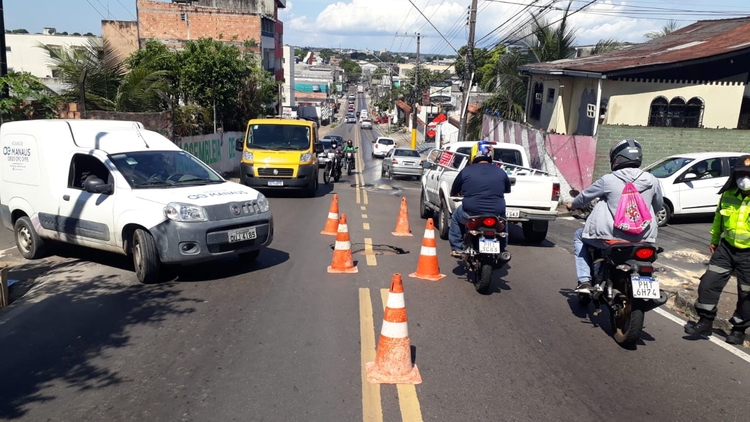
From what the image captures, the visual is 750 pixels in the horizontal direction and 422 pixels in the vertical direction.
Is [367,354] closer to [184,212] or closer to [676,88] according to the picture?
[184,212]

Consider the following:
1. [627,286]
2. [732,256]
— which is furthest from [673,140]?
[627,286]

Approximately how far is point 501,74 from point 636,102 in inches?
493

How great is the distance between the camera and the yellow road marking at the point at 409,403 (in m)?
4.45

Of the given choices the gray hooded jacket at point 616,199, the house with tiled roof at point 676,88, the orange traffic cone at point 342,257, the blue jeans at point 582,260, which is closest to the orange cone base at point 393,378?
the blue jeans at point 582,260

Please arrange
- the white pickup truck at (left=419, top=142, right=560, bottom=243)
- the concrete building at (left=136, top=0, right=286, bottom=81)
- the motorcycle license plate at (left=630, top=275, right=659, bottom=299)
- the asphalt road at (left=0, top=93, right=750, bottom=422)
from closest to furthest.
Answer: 1. the asphalt road at (left=0, top=93, right=750, bottom=422)
2. the motorcycle license plate at (left=630, top=275, right=659, bottom=299)
3. the white pickup truck at (left=419, top=142, right=560, bottom=243)
4. the concrete building at (left=136, top=0, right=286, bottom=81)

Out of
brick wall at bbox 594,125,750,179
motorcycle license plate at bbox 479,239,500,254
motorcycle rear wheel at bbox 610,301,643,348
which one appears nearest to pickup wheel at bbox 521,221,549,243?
motorcycle license plate at bbox 479,239,500,254

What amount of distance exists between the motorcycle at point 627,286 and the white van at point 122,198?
4522 mm

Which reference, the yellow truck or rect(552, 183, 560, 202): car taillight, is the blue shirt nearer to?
rect(552, 183, 560, 202): car taillight

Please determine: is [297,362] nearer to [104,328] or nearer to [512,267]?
[104,328]

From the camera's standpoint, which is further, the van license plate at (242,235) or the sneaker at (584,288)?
the van license plate at (242,235)

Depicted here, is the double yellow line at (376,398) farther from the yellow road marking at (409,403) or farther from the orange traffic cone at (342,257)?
the orange traffic cone at (342,257)

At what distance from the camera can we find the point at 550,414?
4.59 m

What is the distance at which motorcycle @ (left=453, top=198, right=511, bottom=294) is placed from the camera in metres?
7.64

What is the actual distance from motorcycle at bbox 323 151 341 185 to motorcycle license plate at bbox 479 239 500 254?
15516 millimetres
